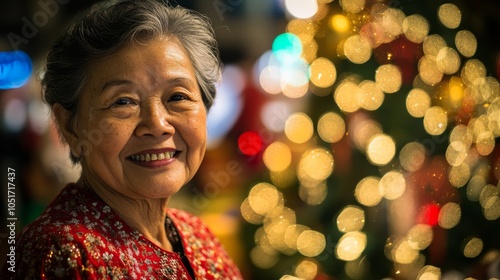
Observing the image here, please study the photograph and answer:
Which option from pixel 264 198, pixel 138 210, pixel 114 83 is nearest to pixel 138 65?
pixel 114 83

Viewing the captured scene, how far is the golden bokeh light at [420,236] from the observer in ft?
8.19

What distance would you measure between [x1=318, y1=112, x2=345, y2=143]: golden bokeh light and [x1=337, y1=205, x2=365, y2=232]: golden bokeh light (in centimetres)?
28

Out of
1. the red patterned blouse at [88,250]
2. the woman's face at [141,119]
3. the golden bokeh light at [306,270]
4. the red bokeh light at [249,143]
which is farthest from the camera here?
the red bokeh light at [249,143]

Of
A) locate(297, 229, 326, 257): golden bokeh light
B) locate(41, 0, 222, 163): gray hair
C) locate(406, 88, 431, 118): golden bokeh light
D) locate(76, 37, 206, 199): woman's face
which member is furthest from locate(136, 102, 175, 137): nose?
locate(297, 229, 326, 257): golden bokeh light

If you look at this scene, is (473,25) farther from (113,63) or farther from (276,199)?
(113,63)

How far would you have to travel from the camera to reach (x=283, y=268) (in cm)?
Result: 272

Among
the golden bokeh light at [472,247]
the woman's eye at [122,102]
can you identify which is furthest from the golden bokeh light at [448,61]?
the woman's eye at [122,102]

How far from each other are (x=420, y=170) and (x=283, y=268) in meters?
0.72

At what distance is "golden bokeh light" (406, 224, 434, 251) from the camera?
2.50 metres

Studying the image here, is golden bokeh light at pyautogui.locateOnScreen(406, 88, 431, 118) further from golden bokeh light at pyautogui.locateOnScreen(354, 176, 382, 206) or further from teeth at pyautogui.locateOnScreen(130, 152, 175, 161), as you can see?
teeth at pyautogui.locateOnScreen(130, 152, 175, 161)

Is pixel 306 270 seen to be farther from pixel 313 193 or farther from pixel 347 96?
pixel 347 96

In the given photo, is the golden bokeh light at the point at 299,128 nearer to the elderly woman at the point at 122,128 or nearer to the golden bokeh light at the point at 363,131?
the golden bokeh light at the point at 363,131

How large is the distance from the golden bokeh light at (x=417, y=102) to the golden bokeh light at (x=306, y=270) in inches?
28.6

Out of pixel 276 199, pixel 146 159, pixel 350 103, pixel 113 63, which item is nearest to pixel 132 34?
pixel 113 63
